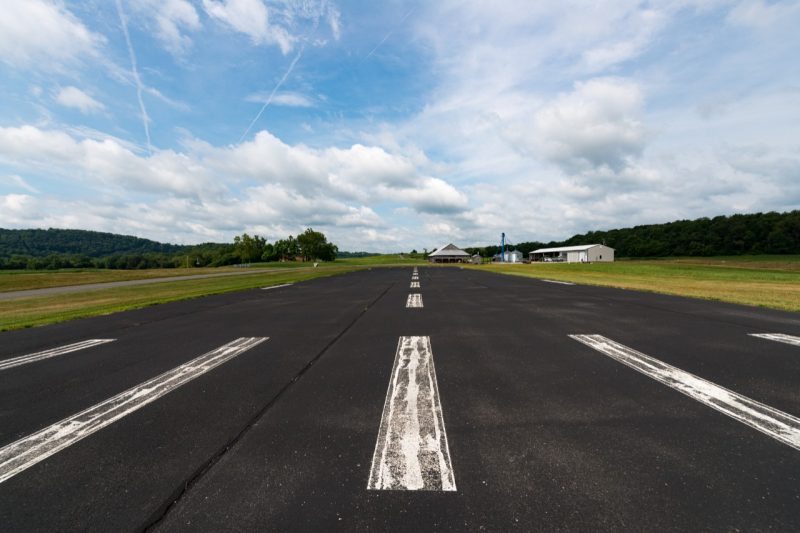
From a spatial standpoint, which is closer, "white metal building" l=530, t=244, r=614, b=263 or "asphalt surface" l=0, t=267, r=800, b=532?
"asphalt surface" l=0, t=267, r=800, b=532

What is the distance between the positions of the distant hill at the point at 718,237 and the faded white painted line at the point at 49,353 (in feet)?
442

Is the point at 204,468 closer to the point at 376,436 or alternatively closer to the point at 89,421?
the point at 376,436

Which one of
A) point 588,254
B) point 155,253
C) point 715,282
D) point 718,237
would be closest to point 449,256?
point 588,254

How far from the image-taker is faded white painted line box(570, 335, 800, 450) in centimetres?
320

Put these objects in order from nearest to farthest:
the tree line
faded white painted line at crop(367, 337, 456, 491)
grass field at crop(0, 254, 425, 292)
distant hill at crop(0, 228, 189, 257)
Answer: faded white painted line at crop(367, 337, 456, 491) → grass field at crop(0, 254, 425, 292) → the tree line → distant hill at crop(0, 228, 189, 257)

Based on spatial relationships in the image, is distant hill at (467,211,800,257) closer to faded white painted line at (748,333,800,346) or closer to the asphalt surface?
faded white painted line at (748,333,800,346)

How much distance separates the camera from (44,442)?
126 inches

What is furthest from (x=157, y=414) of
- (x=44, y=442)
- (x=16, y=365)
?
(x=16, y=365)

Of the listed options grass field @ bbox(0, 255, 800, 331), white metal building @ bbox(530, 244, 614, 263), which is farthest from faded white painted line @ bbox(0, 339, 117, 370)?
white metal building @ bbox(530, 244, 614, 263)

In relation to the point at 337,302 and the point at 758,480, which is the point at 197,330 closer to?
the point at 337,302

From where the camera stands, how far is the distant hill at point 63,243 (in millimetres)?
128250

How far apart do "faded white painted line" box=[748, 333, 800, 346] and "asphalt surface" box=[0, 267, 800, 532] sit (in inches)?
17.8

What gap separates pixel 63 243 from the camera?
485 feet

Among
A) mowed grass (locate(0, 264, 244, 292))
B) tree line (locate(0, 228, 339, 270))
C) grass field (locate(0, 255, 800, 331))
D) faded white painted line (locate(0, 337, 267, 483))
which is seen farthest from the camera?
tree line (locate(0, 228, 339, 270))
